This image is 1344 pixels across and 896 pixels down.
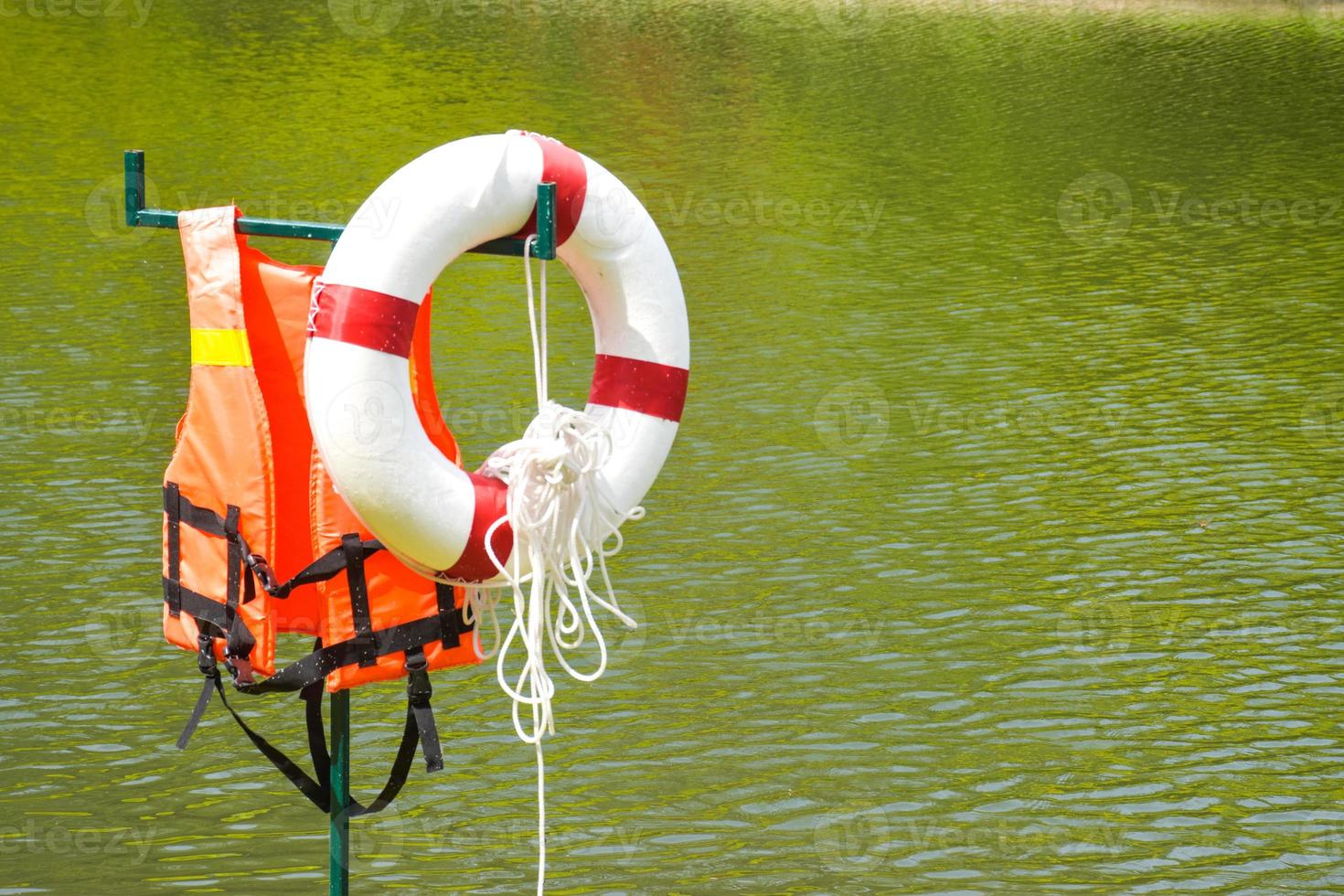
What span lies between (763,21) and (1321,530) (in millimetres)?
20278

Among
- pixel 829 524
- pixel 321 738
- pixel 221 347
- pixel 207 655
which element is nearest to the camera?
pixel 221 347

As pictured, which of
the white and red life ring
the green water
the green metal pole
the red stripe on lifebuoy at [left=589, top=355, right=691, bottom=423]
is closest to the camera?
the white and red life ring

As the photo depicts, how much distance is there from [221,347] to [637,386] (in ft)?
2.85

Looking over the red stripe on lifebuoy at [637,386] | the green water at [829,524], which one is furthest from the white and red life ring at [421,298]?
the green water at [829,524]

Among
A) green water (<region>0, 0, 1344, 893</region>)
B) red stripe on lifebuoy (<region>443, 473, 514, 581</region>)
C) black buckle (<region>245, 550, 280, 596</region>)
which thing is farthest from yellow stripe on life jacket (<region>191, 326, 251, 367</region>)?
green water (<region>0, 0, 1344, 893</region>)

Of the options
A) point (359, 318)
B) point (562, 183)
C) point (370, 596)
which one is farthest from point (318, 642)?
point (562, 183)

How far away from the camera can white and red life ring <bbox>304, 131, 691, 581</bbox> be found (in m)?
3.43

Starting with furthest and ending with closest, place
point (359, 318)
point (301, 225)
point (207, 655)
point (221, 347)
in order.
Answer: point (207, 655), point (221, 347), point (301, 225), point (359, 318)

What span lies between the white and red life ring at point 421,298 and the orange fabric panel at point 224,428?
252 millimetres

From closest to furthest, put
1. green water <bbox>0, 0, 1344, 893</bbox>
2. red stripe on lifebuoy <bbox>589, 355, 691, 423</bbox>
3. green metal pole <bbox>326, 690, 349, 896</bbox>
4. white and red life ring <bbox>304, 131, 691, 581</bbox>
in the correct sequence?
1. white and red life ring <bbox>304, 131, 691, 581</bbox>
2. green metal pole <bbox>326, 690, 349, 896</bbox>
3. red stripe on lifebuoy <bbox>589, 355, 691, 423</bbox>
4. green water <bbox>0, 0, 1344, 893</bbox>

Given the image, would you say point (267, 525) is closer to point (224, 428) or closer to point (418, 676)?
point (224, 428)

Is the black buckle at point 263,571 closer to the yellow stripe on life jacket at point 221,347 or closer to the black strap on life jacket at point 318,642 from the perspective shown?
the black strap on life jacket at point 318,642

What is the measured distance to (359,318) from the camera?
136 inches

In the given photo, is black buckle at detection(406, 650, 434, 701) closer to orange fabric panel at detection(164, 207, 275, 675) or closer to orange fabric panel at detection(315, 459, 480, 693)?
orange fabric panel at detection(315, 459, 480, 693)
